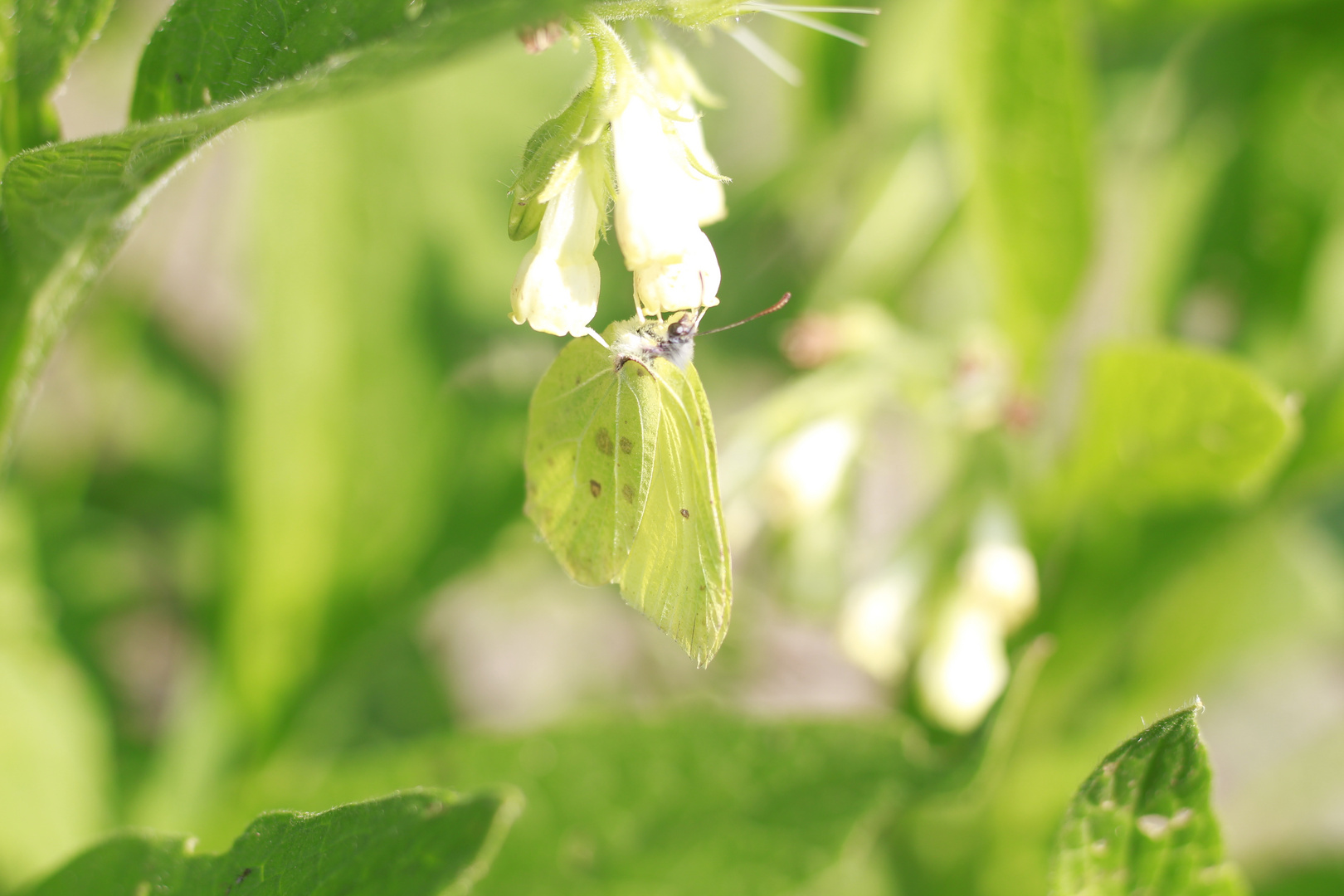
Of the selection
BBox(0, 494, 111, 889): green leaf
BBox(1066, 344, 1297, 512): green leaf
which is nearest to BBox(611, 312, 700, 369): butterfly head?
BBox(1066, 344, 1297, 512): green leaf

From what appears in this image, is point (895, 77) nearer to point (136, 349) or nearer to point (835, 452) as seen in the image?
point (835, 452)

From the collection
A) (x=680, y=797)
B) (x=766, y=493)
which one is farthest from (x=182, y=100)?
(x=766, y=493)

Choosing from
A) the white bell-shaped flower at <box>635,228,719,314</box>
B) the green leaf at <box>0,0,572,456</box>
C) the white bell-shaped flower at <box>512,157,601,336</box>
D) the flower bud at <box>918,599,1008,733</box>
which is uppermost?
the green leaf at <box>0,0,572,456</box>

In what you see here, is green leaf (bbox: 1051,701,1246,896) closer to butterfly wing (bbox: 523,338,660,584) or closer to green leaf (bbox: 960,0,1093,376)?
butterfly wing (bbox: 523,338,660,584)

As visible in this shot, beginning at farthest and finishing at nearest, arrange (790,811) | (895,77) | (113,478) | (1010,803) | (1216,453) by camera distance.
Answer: (113,478)
(895,77)
(1010,803)
(1216,453)
(790,811)

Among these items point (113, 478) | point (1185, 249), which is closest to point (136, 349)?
point (113, 478)

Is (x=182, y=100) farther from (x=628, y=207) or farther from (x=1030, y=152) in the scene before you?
(x=1030, y=152)
